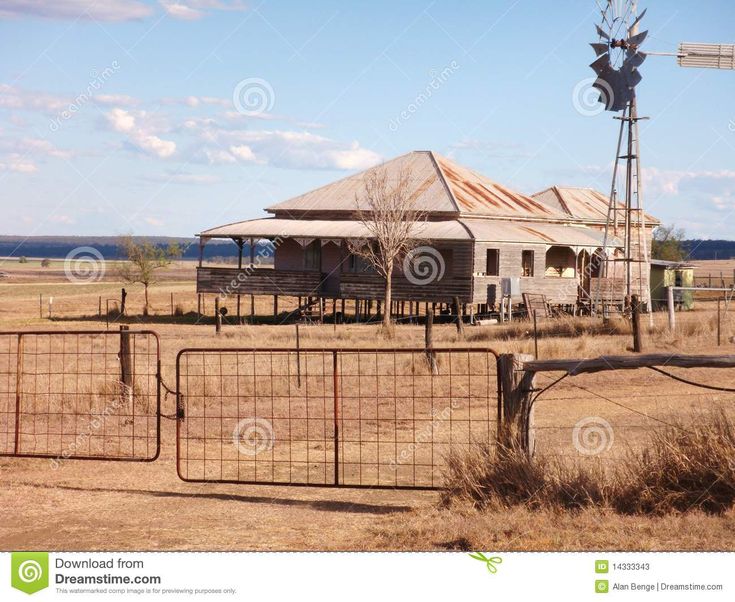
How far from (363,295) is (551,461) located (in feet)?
112

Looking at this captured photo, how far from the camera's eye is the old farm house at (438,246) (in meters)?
42.2

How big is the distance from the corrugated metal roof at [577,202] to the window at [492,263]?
1171cm

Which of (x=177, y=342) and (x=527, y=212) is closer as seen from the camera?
(x=177, y=342)

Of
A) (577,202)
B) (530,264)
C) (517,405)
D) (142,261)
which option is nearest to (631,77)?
(530,264)

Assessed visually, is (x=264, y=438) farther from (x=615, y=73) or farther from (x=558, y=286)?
(x=558, y=286)

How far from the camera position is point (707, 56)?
35875mm

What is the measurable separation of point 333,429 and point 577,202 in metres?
47.5

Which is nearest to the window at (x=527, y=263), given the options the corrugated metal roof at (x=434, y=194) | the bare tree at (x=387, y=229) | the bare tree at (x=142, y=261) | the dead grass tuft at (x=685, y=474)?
the corrugated metal roof at (x=434, y=194)

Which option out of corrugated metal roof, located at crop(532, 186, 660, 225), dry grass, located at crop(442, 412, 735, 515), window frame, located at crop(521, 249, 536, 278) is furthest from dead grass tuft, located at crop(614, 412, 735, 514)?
corrugated metal roof, located at crop(532, 186, 660, 225)

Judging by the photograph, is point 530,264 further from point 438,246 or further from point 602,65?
point 602,65

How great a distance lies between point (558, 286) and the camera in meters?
46.0

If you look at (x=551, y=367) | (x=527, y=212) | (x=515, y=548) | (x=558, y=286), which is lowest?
(x=515, y=548)
